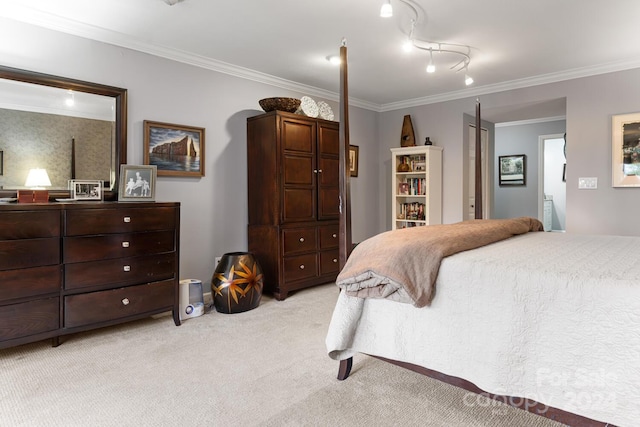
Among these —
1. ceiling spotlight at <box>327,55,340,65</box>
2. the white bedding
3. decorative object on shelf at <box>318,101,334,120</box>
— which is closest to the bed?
the white bedding

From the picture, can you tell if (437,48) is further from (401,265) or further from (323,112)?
(401,265)

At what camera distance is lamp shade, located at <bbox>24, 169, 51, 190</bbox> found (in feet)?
9.01

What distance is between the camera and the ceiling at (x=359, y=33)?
2629 mm

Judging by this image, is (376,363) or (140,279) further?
(140,279)

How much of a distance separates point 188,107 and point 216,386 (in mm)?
2532

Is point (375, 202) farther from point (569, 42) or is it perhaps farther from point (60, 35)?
point (60, 35)

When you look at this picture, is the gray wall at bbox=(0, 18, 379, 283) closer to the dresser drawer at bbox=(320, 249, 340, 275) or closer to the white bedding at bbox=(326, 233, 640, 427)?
the dresser drawer at bbox=(320, 249, 340, 275)

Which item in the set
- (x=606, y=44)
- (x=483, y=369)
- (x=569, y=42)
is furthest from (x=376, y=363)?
(x=606, y=44)

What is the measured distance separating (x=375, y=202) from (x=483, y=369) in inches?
166

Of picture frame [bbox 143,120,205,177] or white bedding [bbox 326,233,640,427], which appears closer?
white bedding [bbox 326,233,640,427]

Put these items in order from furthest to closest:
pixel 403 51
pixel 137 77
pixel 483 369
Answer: pixel 403 51
pixel 137 77
pixel 483 369

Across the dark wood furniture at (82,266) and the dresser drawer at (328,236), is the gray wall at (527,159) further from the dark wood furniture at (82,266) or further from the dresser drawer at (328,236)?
the dark wood furniture at (82,266)

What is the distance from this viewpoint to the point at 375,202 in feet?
18.5

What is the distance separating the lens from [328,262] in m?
4.19
